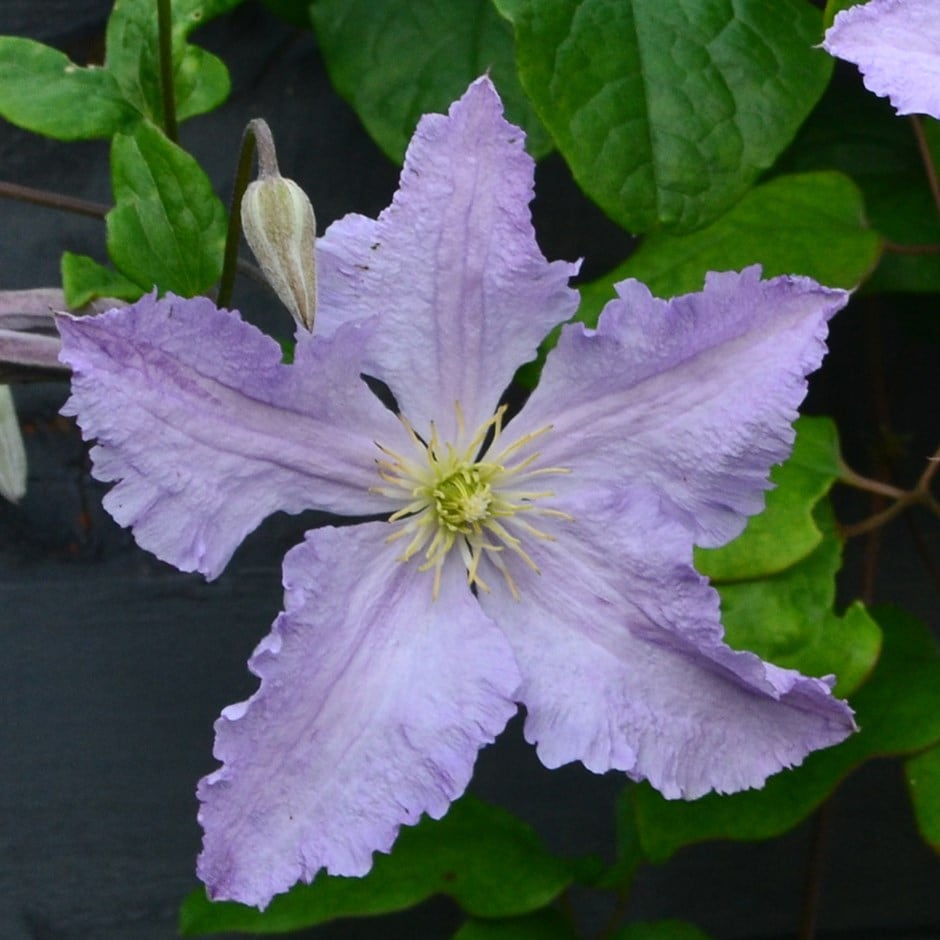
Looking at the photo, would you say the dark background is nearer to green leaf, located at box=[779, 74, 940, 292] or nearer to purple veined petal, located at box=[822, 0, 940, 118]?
green leaf, located at box=[779, 74, 940, 292]

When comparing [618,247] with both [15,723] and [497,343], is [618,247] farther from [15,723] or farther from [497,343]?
[15,723]

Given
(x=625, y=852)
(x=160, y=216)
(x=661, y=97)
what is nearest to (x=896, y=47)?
(x=661, y=97)

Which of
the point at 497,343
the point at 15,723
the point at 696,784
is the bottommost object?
the point at 15,723

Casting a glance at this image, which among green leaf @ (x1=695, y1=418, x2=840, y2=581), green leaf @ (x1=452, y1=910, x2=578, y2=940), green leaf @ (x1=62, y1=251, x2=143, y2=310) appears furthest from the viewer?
green leaf @ (x1=452, y1=910, x2=578, y2=940)

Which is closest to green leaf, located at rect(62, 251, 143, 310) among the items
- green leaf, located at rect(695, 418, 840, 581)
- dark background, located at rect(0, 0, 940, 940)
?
dark background, located at rect(0, 0, 940, 940)

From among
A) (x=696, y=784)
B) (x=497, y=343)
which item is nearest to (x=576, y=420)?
(x=497, y=343)

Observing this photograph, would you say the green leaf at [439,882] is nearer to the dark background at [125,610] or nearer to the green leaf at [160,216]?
the dark background at [125,610]

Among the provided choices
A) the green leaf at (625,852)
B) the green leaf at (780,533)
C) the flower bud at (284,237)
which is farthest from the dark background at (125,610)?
the flower bud at (284,237)
